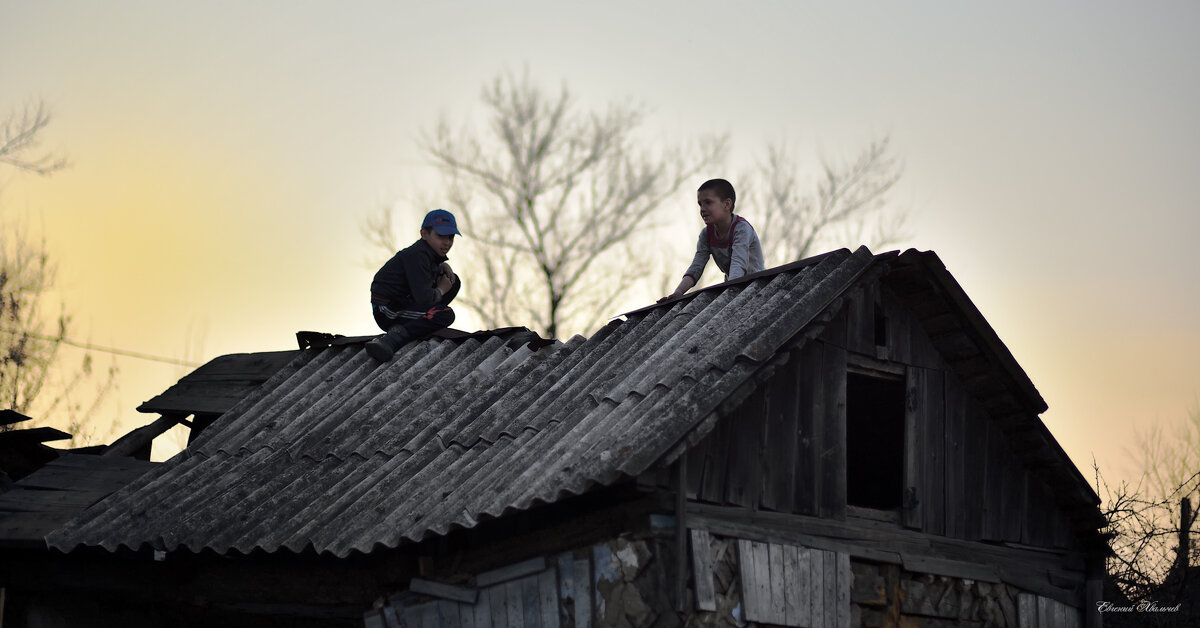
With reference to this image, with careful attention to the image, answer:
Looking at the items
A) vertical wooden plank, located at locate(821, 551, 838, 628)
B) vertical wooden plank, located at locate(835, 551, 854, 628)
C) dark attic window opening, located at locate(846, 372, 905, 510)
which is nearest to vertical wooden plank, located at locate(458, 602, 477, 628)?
vertical wooden plank, located at locate(821, 551, 838, 628)

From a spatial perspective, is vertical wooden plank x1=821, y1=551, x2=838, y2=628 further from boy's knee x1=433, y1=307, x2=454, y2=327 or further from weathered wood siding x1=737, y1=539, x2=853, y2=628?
boy's knee x1=433, y1=307, x2=454, y2=327

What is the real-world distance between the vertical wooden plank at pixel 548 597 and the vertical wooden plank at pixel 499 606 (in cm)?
29

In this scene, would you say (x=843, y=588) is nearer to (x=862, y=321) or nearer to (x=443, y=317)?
(x=862, y=321)

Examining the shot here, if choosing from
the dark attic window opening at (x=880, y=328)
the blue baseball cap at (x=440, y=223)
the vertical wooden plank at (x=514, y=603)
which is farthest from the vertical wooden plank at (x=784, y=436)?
the blue baseball cap at (x=440, y=223)

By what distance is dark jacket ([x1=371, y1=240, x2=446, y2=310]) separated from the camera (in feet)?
44.9

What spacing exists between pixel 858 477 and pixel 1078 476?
2.18m

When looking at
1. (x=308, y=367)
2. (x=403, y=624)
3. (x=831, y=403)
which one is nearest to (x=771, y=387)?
(x=831, y=403)

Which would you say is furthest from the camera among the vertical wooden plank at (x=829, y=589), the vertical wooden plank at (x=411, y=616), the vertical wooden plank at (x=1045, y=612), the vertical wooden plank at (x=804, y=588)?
the vertical wooden plank at (x=1045, y=612)

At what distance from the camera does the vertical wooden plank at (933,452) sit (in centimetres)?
1079

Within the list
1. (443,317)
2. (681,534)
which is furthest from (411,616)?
(443,317)

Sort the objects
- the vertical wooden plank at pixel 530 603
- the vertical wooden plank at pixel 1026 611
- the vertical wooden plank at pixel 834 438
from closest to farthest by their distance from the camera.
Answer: the vertical wooden plank at pixel 530 603, the vertical wooden plank at pixel 834 438, the vertical wooden plank at pixel 1026 611

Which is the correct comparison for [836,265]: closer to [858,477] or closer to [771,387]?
[771,387]

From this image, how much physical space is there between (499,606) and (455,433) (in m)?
2.06

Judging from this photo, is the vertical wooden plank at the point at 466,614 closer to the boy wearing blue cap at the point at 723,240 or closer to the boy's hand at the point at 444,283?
the boy wearing blue cap at the point at 723,240
